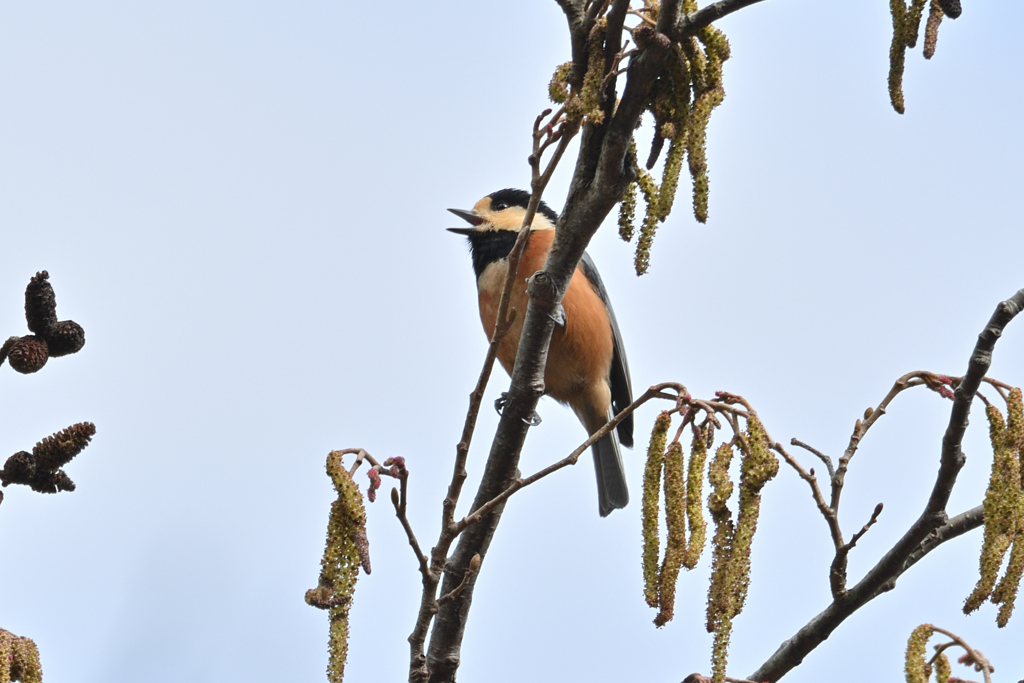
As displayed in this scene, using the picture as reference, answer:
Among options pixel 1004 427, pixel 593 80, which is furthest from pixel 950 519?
pixel 593 80

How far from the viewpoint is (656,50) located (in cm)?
228

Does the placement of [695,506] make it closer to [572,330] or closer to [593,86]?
[593,86]

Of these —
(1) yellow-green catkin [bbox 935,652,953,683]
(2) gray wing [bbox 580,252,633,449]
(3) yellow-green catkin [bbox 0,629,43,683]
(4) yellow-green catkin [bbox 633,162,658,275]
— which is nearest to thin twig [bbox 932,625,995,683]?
(1) yellow-green catkin [bbox 935,652,953,683]

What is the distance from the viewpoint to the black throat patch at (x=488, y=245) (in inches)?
217

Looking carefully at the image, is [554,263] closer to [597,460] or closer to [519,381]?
[519,381]

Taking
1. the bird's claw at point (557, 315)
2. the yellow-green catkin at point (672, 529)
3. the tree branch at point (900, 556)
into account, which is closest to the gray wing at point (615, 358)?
the bird's claw at point (557, 315)

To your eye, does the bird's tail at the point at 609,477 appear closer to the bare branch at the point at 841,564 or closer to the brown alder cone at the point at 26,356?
the bare branch at the point at 841,564

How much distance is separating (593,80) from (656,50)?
0.65ft

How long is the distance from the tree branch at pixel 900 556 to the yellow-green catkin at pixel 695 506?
64cm

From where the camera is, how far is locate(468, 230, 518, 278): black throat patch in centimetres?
552

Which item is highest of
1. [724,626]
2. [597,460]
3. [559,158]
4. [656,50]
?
[597,460]

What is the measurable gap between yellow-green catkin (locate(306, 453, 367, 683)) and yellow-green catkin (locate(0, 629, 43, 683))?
0.47 meters

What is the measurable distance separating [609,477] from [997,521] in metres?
3.74

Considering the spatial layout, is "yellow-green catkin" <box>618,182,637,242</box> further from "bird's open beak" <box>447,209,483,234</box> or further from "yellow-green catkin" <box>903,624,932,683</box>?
"bird's open beak" <box>447,209,483,234</box>
